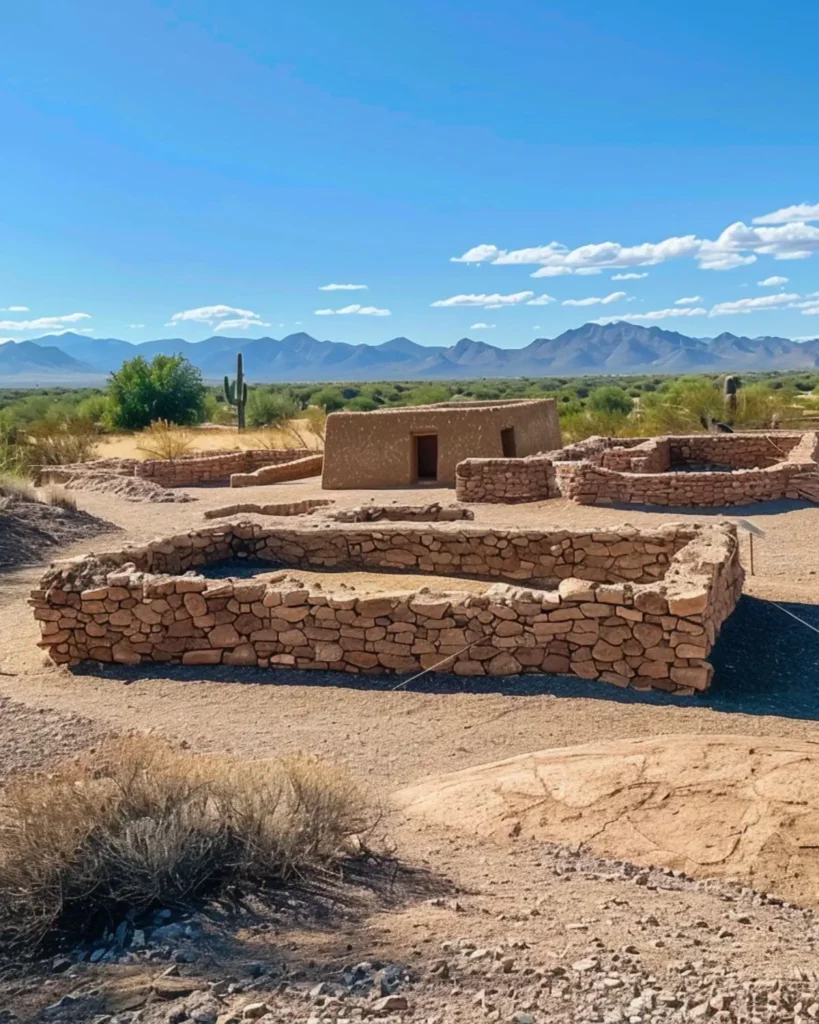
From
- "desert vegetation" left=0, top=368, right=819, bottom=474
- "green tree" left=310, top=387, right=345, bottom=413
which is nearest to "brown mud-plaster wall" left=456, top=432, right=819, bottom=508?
"desert vegetation" left=0, top=368, right=819, bottom=474

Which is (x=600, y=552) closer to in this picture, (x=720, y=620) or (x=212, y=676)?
(x=720, y=620)

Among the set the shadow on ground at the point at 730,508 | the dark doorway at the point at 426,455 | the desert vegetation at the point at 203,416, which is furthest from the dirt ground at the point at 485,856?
the desert vegetation at the point at 203,416

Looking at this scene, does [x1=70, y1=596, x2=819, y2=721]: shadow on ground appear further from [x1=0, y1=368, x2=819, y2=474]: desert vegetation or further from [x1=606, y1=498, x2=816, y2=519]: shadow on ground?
[x1=0, y1=368, x2=819, y2=474]: desert vegetation

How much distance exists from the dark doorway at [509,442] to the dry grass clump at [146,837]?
1701 centimetres

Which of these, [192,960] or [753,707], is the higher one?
[192,960]

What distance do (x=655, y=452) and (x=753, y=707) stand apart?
13.5 meters

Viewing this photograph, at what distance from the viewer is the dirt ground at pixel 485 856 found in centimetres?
296

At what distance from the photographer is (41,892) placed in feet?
11.7

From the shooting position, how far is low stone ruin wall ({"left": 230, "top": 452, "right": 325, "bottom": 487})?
23047 mm

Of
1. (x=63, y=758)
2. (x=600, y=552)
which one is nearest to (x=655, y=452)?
(x=600, y=552)

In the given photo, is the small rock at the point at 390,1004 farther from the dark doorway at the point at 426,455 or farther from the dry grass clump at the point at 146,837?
the dark doorway at the point at 426,455

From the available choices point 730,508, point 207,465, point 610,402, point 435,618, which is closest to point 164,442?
point 207,465

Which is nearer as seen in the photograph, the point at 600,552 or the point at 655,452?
the point at 600,552

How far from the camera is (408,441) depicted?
20766mm
